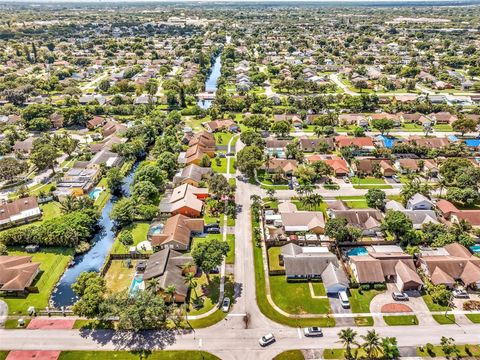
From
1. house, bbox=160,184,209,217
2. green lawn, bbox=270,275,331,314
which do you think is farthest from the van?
house, bbox=160,184,209,217

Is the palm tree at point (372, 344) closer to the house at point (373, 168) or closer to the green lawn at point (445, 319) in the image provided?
the green lawn at point (445, 319)

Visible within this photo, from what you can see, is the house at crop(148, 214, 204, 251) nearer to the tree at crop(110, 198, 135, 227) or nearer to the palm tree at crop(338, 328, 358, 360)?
the tree at crop(110, 198, 135, 227)

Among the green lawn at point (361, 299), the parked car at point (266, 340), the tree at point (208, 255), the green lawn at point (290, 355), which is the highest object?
the tree at point (208, 255)

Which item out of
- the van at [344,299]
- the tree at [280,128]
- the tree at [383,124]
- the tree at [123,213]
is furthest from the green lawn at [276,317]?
the tree at [383,124]

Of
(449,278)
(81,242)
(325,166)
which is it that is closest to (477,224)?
(449,278)

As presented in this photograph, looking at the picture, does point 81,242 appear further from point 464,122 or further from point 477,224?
point 464,122

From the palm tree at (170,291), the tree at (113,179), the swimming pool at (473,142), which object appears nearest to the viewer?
the palm tree at (170,291)

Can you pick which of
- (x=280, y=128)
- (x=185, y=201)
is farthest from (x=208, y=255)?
(x=280, y=128)
